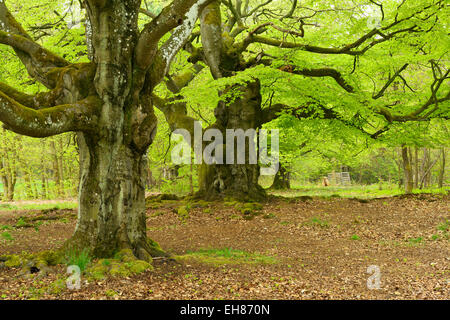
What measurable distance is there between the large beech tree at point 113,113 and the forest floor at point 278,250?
0.81 meters

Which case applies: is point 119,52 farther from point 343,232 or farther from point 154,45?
point 343,232

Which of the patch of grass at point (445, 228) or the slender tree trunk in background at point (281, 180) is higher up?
the slender tree trunk in background at point (281, 180)

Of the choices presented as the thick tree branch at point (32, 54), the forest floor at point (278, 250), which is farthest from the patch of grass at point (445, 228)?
the thick tree branch at point (32, 54)

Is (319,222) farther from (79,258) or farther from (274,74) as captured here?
(79,258)

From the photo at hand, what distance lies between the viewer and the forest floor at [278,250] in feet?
15.8

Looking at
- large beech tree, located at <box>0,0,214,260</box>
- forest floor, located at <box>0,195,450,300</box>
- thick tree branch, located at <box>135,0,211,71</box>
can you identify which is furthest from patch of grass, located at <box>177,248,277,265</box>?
thick tree branch, located at <box>135,0,211,71</box>

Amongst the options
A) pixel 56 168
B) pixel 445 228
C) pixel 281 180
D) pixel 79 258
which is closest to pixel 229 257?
pixel 79 258

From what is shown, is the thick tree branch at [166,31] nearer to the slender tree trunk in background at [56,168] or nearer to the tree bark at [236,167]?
the tree bark at [236,167]

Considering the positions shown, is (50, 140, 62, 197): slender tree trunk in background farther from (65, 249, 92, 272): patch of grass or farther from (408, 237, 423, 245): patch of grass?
(408, 237, 423, 245): patch of grass

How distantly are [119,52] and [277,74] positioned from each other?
6.59 meters

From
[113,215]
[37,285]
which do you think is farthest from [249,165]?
[37,285]

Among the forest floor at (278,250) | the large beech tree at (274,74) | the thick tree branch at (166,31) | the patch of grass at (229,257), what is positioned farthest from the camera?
the large beech tree at (274,74)

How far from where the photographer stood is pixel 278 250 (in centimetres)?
807

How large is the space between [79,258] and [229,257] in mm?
2898
